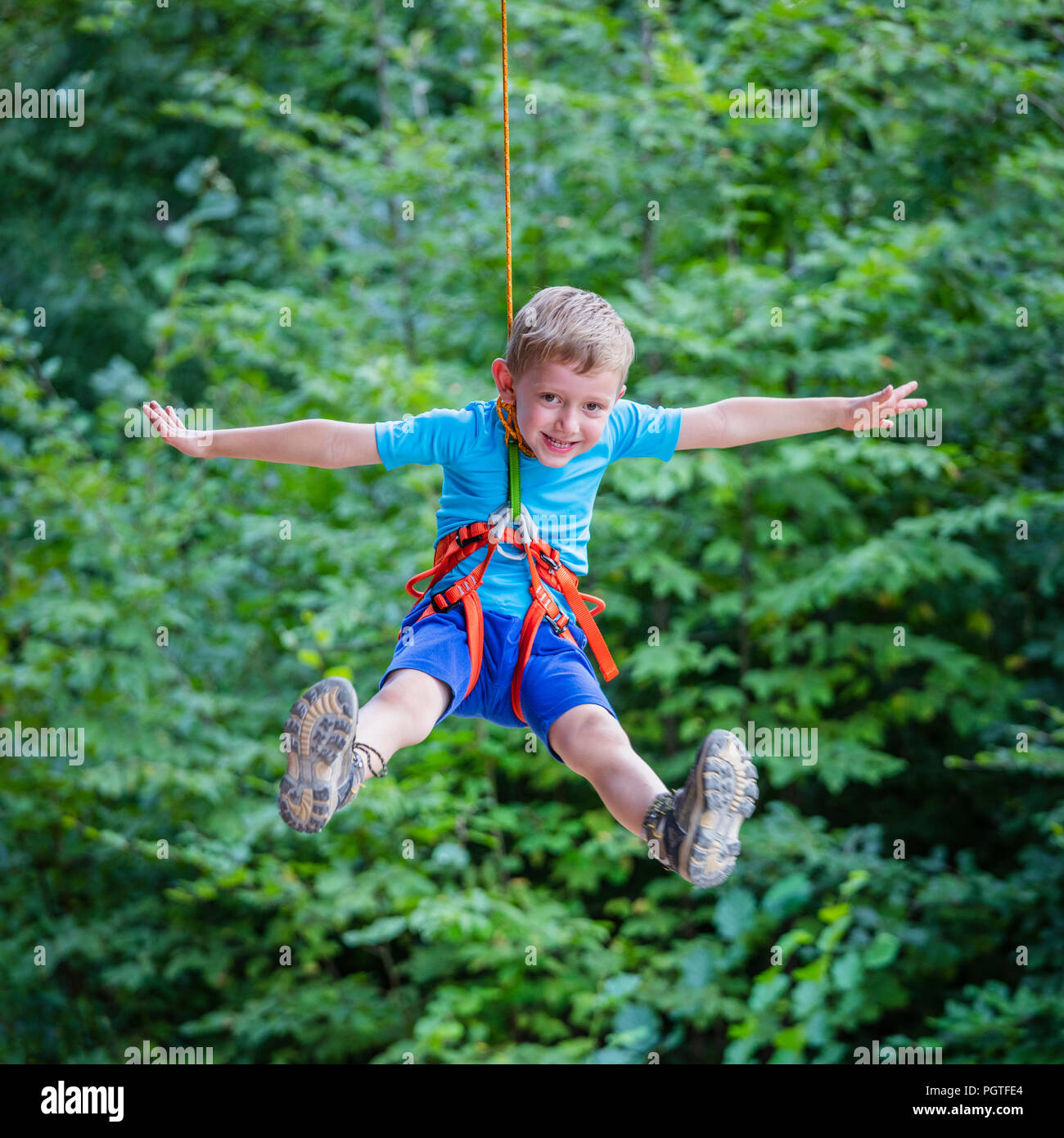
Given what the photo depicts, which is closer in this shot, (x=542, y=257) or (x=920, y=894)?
(x=920, y=894)

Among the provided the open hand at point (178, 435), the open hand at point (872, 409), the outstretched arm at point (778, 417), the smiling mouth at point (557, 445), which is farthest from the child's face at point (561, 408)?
the open hand at point (178, 435)

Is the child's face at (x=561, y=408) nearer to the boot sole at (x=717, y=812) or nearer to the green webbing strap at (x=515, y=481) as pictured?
the green webbing strap at (x=515, y=481)

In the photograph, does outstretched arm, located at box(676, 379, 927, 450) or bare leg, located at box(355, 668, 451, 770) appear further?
outstretched arm, located at box(676, 379, 927, 450)

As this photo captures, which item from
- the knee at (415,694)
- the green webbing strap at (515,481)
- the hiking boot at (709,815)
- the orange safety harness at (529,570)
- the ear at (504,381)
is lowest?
the hiking boot at (709,815)

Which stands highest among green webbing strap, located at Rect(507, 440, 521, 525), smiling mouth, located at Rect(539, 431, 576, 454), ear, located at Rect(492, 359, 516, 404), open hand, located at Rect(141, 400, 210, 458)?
ear, located at Rect(492, 359, 516, 404)

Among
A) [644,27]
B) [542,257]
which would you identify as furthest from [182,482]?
[644,27]

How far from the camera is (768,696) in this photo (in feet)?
17.2

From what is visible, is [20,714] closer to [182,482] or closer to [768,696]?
[182,482]

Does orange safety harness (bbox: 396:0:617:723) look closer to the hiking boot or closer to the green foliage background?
the hiking boot

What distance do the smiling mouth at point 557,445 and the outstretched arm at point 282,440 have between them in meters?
0.31

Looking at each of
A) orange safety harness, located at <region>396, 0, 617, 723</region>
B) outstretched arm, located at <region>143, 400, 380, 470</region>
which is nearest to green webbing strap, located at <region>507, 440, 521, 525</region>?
orange safety harness, located at <region>396, 0, 617, 723</region>

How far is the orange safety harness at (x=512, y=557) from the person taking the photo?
216 centimetres

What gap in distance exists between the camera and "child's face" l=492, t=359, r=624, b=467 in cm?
199
